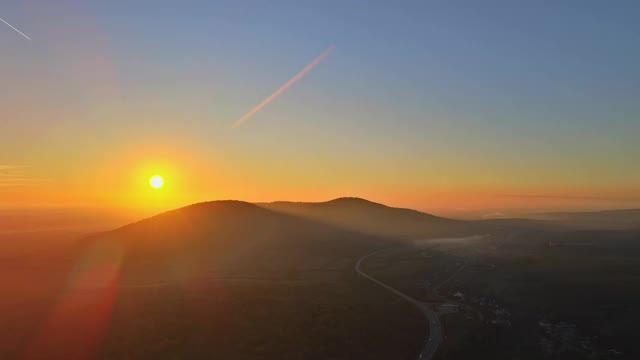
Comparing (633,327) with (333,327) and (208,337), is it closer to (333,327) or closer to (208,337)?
(333,327)

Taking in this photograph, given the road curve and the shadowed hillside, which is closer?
the road curve

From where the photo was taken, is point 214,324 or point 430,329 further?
point 214,324

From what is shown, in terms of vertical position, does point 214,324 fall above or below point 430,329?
below

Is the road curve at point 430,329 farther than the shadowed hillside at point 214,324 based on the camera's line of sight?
No

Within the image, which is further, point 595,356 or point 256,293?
point 256,293

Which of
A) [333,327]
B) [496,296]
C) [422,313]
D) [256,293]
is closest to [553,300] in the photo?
[496,296]

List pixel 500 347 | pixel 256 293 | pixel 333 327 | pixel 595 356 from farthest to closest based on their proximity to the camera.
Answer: pixel 256 293 < pixel 333 327 < pixel 500 347 < pixel 595 356

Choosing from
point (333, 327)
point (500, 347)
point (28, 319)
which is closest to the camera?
point (500, 347)

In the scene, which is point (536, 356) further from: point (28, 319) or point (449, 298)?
point (28, 319)

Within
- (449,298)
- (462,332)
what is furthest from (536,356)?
(449,298)
